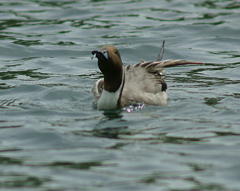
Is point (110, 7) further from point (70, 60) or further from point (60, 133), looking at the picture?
point (60, 133)

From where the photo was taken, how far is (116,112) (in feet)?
37.6

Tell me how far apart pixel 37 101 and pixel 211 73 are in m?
3.72

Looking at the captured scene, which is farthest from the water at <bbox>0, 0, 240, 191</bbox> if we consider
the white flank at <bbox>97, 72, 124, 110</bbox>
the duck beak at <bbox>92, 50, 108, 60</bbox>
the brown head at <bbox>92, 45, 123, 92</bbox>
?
the duck beak at <bbox>92, 50, 108, 60</bbox>

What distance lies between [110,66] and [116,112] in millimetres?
688

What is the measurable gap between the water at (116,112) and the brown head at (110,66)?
0.44m

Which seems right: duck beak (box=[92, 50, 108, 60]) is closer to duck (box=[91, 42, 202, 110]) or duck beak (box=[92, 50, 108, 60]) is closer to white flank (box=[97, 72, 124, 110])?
duck (box=[91, 42, 202, 110])

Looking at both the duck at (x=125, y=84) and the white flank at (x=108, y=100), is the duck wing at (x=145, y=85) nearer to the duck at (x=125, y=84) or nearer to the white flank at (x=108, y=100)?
the duck at (x=125, y=84)

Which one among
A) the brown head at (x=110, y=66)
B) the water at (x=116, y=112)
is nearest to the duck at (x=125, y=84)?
the brown head at (x=110, y=66)

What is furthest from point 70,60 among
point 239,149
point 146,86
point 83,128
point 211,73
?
point 239,149

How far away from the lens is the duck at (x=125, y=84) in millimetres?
11375

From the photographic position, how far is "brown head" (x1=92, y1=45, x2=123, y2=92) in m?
11.1

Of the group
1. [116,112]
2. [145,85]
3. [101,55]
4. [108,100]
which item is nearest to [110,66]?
[101,55]

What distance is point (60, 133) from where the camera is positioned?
10.1 meters

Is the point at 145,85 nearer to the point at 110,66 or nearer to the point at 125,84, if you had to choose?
the point at 125,84
